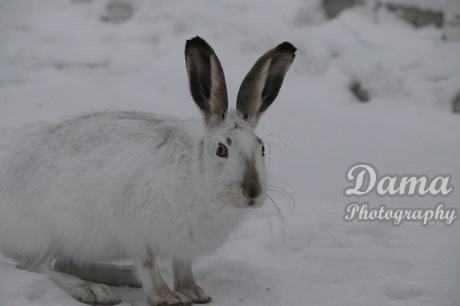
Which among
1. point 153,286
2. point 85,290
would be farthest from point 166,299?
point 85,290

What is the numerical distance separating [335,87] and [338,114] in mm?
389

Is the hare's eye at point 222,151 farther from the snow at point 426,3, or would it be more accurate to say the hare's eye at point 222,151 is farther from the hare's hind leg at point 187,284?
the snow at point 426,3

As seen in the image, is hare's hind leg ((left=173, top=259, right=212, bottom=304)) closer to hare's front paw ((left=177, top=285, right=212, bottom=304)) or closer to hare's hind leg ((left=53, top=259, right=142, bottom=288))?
hare's front paw ((left=177, top=285, right=212, bottom=304))

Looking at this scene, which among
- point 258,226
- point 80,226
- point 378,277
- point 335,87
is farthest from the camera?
point 335,87

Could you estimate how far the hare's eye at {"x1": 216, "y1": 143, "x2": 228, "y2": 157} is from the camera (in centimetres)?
315

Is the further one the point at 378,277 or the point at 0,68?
the point at 0,68

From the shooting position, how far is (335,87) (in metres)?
6.54

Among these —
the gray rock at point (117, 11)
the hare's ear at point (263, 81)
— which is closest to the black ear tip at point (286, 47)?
the hare's ear at point (263, 81)

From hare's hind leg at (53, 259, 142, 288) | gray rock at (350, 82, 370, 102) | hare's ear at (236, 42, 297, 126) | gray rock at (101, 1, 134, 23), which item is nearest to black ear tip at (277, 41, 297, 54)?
hare's ear at (236, 42, 297, 126)

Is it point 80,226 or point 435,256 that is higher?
point 80,226

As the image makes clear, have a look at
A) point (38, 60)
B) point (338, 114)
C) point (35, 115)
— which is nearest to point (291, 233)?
point (338, 114)

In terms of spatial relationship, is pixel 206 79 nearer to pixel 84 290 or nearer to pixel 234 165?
pixel 234 165

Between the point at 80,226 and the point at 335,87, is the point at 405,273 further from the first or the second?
the point at 335,87

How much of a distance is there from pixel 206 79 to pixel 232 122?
21cm
